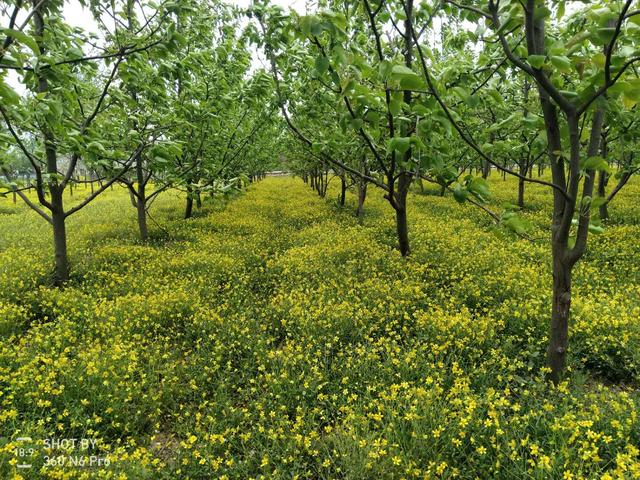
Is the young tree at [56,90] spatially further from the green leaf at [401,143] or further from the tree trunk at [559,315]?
the tree trunk at [559,315]

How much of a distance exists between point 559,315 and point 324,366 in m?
3.24

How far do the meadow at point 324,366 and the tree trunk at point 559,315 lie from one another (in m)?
0.28

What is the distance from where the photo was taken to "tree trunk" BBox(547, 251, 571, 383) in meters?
3.99

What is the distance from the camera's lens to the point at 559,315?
4234 mm

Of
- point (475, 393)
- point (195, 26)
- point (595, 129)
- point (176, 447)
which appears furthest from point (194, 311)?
point (195, 26)

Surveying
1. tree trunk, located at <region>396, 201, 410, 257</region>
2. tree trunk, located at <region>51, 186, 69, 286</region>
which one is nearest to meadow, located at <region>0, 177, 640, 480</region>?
tree trunk, located at <region>396, 201, 410, 257</region>

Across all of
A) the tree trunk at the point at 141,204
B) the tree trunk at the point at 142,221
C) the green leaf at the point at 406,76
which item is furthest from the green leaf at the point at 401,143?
the tree trunk at the point at 142,221

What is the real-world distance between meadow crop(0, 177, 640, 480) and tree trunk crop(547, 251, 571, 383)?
0.91 ft

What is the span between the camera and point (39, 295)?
7.81 m

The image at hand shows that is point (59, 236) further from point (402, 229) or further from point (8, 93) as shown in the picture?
point (402, 229)

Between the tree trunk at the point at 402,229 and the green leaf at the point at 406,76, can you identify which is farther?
the tree trunk at the point at 402,229

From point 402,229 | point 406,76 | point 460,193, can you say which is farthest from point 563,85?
point 402,229

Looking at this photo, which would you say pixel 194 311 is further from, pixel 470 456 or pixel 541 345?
pixel 541 345

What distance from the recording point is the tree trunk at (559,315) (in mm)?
3992
